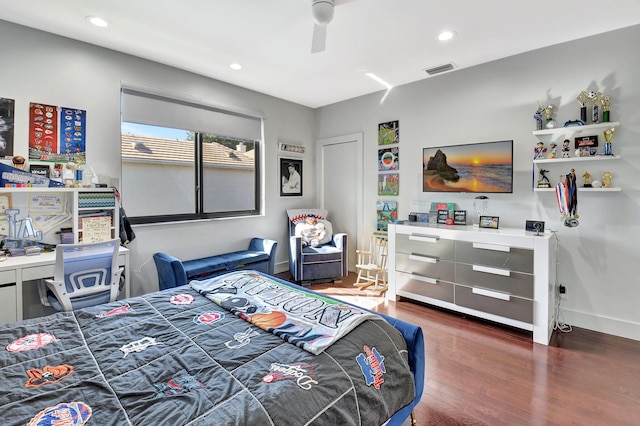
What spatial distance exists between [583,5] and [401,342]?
2.90m

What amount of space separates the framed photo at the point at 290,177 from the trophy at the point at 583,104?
3.57 metres

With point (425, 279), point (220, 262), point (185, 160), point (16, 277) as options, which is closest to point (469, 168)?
point (425, 279)

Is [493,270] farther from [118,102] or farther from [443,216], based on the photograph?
[118,102]

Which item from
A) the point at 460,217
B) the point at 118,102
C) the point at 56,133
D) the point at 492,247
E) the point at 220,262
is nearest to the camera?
the point at 56,133

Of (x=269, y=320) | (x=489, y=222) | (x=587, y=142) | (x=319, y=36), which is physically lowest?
(x=269, y=320)

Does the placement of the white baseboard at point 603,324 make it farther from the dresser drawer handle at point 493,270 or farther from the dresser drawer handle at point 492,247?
the dresser drawer handle at point 492,247

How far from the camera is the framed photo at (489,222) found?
3191 millimetres

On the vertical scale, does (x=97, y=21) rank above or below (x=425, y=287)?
above

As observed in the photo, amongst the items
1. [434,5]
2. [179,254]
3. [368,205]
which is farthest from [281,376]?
[368,205]

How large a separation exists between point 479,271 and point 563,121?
170 cm

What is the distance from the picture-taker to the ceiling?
235 cm

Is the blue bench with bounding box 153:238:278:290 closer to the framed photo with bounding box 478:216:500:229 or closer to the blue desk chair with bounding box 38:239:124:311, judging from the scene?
the blue desk chair with bounding box 38:239:124:311

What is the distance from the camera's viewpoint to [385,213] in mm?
4367

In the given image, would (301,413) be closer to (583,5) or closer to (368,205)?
(583,5)
